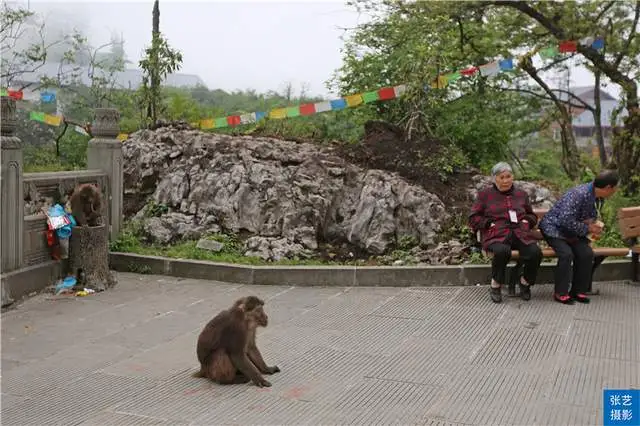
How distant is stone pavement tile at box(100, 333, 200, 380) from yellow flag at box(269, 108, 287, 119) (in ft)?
22.6

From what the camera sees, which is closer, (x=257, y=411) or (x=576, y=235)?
(x=257, y=411)

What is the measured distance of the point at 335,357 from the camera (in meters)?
6.30

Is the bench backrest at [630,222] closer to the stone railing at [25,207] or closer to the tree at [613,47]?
the tree at [613,47]

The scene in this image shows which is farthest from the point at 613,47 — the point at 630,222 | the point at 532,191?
the point at 630,222

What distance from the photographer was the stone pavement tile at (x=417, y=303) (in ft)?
25.5

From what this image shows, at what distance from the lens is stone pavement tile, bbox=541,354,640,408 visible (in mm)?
5309

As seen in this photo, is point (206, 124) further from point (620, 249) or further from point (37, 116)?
point (620, 249)

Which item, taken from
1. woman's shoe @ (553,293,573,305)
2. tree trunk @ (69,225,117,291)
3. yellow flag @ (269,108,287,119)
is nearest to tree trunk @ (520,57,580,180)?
yellow flag @ (269,108,287,119)

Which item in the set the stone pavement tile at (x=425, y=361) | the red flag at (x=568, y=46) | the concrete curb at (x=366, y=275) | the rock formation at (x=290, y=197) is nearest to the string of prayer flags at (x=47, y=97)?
the rock formation at (x=290, y=197)

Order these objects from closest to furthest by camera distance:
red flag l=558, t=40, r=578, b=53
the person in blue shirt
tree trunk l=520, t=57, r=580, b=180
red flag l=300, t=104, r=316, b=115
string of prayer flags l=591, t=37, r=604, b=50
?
the person in blue shirt < red flag l=300, t=104, r=316, b=115 < red flag l=558, t=40, r=578, b=53 < string of prayer flags l=591, t=37, r=604, b=50 < tree trunk l=520, t=57, r=580, b=180

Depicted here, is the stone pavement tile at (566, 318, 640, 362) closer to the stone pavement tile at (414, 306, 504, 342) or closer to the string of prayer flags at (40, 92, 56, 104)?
the stone pavement tile at (414, 306, 504, 342)

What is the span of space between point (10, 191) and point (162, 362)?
319 centimetres

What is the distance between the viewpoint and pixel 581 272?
8289 mm

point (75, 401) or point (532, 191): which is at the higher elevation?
point (532, 191)
